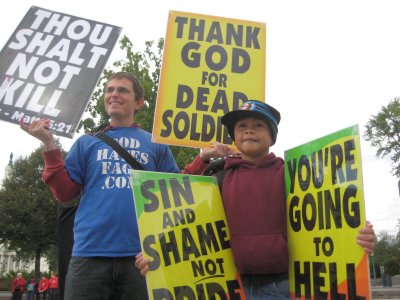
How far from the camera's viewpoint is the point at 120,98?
332 cm

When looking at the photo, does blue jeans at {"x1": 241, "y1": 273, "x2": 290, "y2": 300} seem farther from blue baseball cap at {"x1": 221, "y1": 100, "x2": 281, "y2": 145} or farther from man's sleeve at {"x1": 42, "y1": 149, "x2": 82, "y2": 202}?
man's sleeve at {"x1": 42, "y1": 149, "x2": 82, "y2": 202}

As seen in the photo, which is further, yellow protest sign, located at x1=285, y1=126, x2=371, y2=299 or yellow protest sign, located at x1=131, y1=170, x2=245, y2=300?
yellow protest sign, located at x1=131, y1=170, x2=245, y2=300

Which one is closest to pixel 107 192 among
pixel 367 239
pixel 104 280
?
pixel 104 280

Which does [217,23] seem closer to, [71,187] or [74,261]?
[71,187]

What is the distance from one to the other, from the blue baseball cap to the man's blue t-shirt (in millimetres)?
780

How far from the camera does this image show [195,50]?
375cm

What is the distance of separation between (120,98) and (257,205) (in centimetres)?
141

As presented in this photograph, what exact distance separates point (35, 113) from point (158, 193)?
134cm

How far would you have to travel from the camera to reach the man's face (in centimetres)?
331

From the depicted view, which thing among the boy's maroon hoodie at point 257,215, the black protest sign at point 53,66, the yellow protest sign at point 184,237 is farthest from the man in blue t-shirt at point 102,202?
the boy's maroon hoodie at point 257,215

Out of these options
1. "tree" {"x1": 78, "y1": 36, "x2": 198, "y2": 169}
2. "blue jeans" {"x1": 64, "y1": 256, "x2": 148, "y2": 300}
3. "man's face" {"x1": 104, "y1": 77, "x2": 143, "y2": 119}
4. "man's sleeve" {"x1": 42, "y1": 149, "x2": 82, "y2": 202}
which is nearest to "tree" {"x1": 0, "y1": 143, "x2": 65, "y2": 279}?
"tree" {"x1": 78, "y1": 36, "x2": 198, "y2": 169}

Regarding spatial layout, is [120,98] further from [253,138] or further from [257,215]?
[257,215]

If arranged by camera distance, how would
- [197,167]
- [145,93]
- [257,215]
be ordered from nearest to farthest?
1. [257,215]
2. [197,167]
3. [145,93]

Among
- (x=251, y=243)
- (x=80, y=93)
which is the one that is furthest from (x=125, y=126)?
(x=251, y=243)
